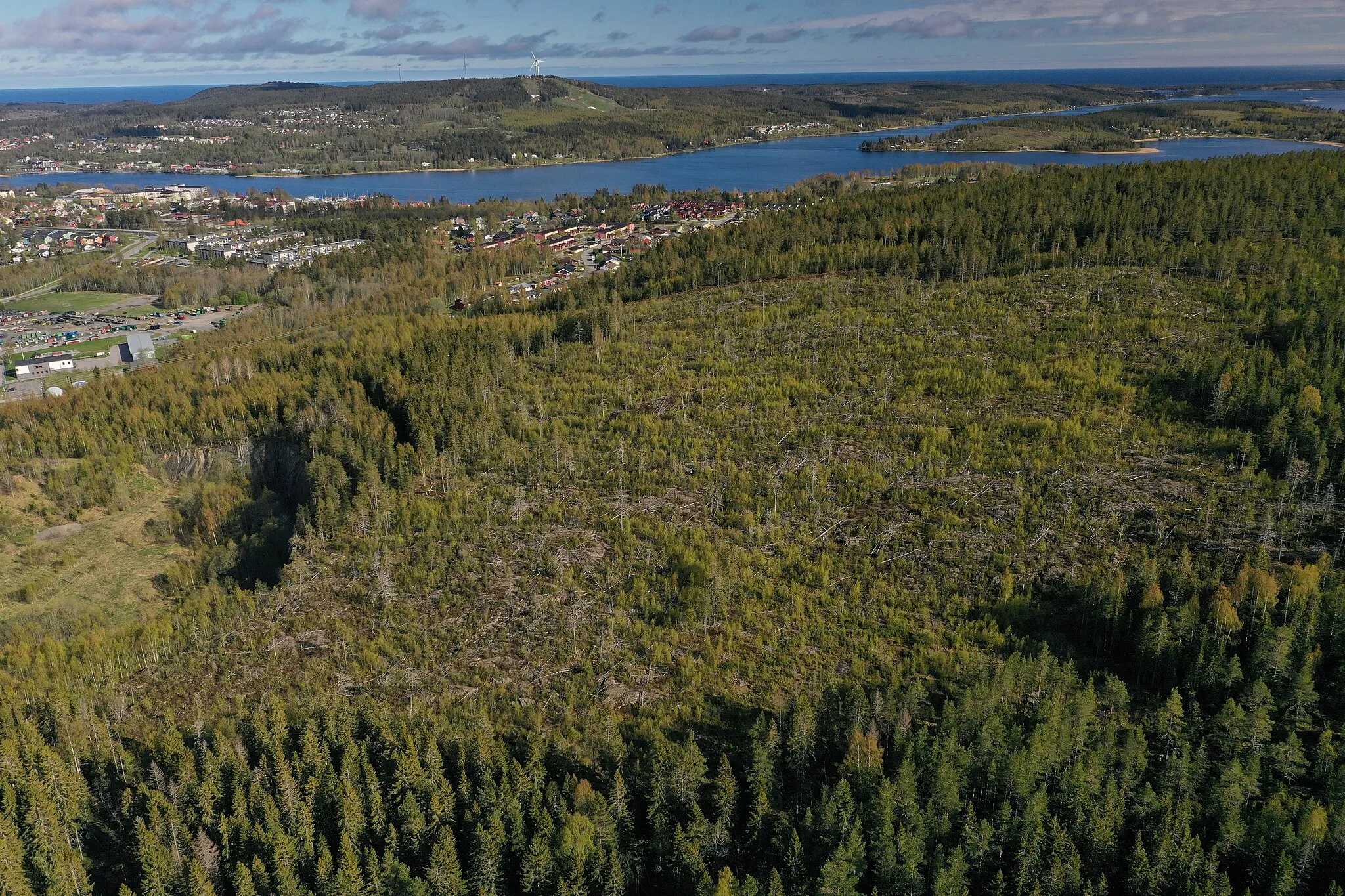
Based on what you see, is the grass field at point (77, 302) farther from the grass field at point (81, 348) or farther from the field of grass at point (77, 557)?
the field of grass at point (77, 557)

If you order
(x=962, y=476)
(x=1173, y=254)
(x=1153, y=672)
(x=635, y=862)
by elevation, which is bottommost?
(x=635, y=862)

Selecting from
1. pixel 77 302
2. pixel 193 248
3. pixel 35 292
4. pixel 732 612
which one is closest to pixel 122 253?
pixel 193 248

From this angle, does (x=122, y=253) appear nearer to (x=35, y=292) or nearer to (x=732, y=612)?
(x=35, y=292)

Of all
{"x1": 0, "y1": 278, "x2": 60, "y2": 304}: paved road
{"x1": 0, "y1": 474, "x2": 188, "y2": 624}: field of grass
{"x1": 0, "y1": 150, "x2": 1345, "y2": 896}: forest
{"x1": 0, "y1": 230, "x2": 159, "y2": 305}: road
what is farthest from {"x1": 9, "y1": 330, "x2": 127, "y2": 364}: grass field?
{"x1": 0, "y1": 474, "x2": 188, "y2": 624}: field of grass

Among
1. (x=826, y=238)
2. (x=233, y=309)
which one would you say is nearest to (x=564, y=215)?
(x=233, y=309)

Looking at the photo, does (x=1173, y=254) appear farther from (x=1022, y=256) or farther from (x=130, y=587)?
(x=130, y=587)

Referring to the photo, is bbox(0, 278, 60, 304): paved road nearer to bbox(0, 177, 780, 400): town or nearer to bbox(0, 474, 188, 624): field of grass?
bbox(0, 177, 780, 400): town
